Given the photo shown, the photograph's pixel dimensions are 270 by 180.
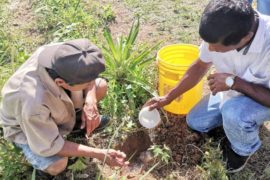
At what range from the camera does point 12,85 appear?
2164 millimetres

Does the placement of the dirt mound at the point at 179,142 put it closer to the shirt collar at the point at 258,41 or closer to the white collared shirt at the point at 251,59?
the white collared shirt at the point at 251,59

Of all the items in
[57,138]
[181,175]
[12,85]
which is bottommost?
[181,175]

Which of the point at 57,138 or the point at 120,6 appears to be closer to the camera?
the point at 57,138

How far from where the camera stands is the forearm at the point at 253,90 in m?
2.29

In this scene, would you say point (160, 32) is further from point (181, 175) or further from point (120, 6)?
point (181, 175)

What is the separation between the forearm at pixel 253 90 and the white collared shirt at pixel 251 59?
3 cm

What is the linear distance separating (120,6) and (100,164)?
2.08 meters

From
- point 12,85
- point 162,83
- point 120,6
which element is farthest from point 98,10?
point 12,85

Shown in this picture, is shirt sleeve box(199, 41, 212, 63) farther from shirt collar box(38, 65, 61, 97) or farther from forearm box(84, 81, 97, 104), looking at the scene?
shirt collar box(38, 65, 61, 97)

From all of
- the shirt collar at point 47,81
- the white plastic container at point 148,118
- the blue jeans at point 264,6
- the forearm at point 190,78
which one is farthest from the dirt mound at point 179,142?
the blue jeans at point 264,6

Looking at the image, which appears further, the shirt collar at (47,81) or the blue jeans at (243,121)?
the blue jeans at (243,121)

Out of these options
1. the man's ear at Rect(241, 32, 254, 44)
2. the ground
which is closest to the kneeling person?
the ground

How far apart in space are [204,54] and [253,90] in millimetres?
379

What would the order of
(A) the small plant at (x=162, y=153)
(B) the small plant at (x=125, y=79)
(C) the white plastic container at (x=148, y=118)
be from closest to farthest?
(A) the small plant at (x=162, y=153) < (C) the white plastic container at (x=148, y=118) < (B) the small plant at (x=125, y=79)
